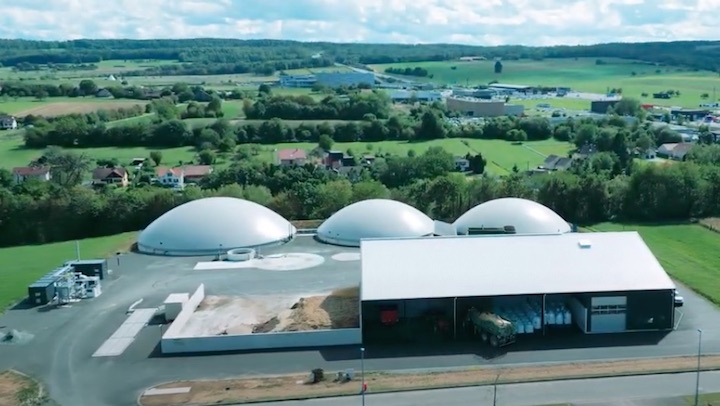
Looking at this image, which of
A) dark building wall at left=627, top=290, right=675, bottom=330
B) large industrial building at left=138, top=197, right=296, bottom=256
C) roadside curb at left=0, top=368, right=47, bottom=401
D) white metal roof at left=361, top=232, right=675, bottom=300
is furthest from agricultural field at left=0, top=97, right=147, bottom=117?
dark building wall at left=627, top=290, right=675, bottom=330

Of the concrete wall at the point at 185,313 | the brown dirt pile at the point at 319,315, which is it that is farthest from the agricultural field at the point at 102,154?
the brown dirt pile at the point at 319,315

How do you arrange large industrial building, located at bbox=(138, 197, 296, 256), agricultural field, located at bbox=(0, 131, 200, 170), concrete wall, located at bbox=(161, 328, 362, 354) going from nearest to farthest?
concrete wall, located at bbox=(161, 328, 362, 354) → large industrial building, located at bbox=(138, 197, 296, 256) → agricultural field, located at bbox=(0, 131, 200, 170)

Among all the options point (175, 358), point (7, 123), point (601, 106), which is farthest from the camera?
point (601, 106)

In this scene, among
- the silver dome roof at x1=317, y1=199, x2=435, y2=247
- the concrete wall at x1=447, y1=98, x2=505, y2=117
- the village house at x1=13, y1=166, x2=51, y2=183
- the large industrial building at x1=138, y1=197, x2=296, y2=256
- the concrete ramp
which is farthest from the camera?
the concrete wall at x1=447, y1=98, x2=505, y2=117

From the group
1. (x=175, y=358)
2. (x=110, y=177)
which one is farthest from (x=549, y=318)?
(x=110, y=177)

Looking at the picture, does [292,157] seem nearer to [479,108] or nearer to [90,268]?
[90,268]

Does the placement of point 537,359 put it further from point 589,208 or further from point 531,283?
point 589,208

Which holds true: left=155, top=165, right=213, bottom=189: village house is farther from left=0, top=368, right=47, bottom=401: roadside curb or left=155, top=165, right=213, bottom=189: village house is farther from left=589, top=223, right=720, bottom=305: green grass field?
left=0, top=368, right=47, bottom=401: roadside curb
